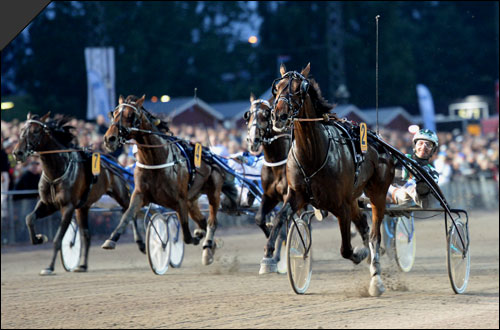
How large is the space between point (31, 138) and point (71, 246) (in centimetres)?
181

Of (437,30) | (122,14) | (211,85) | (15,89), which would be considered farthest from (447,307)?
(437,30)

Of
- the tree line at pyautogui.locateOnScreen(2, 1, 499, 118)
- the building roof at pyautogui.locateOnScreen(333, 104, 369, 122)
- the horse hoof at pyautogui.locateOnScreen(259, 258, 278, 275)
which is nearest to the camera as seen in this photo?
the horse hoof at pyautogui.locateOnScreen(259, 258, 278, 275)

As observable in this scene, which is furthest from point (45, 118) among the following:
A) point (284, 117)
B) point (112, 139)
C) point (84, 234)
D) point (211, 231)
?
point (284, 117)

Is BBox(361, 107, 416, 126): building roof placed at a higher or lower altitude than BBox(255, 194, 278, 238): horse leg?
higher

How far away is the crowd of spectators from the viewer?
1161 cm

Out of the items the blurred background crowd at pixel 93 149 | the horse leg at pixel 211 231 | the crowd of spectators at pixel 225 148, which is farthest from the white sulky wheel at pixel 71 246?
the horse leg at pixel 211 231

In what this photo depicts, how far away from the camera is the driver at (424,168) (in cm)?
657

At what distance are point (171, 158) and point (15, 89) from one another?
71.0 ft

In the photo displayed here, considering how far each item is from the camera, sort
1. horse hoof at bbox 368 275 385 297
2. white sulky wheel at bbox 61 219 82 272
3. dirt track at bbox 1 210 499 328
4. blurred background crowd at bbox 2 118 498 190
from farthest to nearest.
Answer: blurred background crowd at bbox 2 118 498 190 < white sulky wheel at bbox 61 219 82 272 < horse hoof at bbox 368 275 385 297 < dirt track at bbox 1 210 499 328

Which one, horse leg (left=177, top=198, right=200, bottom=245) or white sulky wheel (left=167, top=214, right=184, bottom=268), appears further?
white sulky wheel (left=167, top=214, right=184, bottom=268)

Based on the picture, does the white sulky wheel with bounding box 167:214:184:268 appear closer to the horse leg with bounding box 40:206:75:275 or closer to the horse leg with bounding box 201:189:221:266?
the horse leg with bounding box 201:189:221:266

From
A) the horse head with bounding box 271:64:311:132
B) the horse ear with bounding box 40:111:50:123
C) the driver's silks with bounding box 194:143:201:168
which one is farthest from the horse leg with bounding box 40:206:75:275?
the horse head with bounding box 271:64:311:132

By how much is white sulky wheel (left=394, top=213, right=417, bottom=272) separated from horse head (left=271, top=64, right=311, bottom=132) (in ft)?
15.3

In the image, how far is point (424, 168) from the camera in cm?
674
